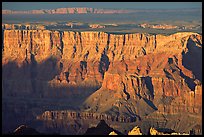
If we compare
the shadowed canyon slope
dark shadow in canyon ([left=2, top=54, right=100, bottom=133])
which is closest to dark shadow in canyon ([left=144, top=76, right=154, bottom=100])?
the shadowed canyon slope

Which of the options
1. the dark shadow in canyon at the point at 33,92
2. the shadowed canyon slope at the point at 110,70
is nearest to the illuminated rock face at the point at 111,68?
the shadowed canyon slope at the point at 110,70

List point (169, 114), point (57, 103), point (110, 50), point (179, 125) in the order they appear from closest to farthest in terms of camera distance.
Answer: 1. point (179, 125)
2. point (169, 114)
3. point (57, 103)
4. point (110, 50)

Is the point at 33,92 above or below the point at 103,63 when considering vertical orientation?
below

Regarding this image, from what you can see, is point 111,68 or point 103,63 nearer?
point 111,68

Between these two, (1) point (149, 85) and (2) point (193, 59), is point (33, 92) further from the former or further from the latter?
(2) point (193, 59)

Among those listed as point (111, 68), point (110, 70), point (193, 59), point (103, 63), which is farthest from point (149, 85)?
point (103, 63)

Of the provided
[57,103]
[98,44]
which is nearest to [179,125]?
[57,103]

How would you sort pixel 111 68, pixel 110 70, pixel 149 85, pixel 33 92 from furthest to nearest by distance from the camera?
pixel 33 92 < pixel 111 68 < pixel 110 70 < pixel 149 85

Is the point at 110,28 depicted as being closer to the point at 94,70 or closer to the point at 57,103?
the point at 94,70
